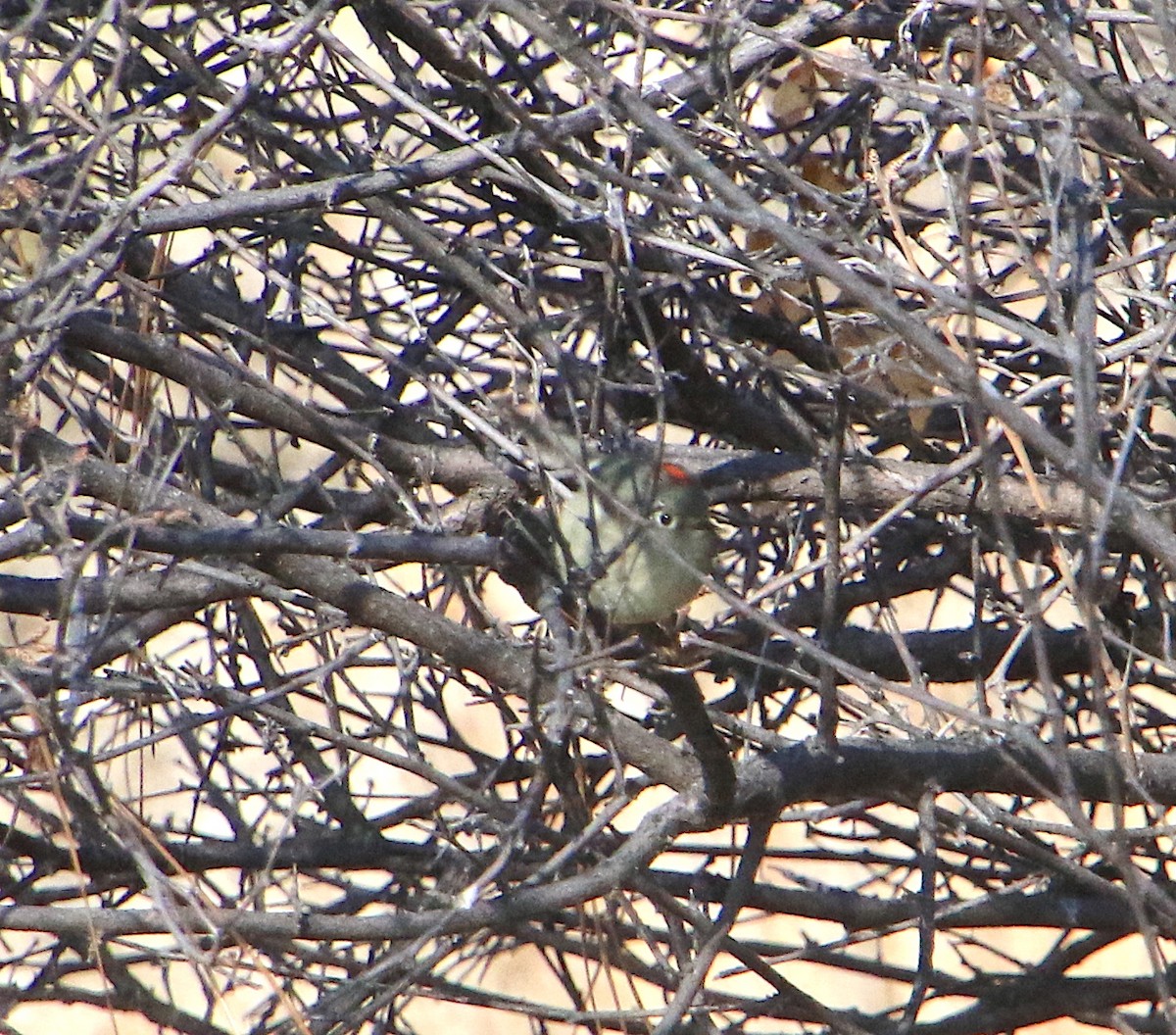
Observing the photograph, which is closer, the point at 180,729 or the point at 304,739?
the point at 180,729

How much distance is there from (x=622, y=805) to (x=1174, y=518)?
1.24 meters

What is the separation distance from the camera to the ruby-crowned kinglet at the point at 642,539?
8.41ft

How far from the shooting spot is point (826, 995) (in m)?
6.36

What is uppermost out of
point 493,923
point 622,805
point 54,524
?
point 54,524

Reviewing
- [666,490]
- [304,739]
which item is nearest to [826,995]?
[304,739]

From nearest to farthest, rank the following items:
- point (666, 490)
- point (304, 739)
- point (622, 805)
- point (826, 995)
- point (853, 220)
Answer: point (622, 805) < point (666, 490) < point (853, 220) < point (304, 739) < point (826, 995)

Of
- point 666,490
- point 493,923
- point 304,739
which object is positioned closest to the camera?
point 493,923

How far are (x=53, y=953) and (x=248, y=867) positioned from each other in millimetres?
452

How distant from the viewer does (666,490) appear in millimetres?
2828

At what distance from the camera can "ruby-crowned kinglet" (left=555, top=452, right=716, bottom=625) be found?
2.56m

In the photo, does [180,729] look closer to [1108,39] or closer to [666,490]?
[666,490]

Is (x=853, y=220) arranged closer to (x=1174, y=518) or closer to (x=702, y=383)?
(x=702, y=383)

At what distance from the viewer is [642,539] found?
2523 mm

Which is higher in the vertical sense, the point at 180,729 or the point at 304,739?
the point at 304,739
